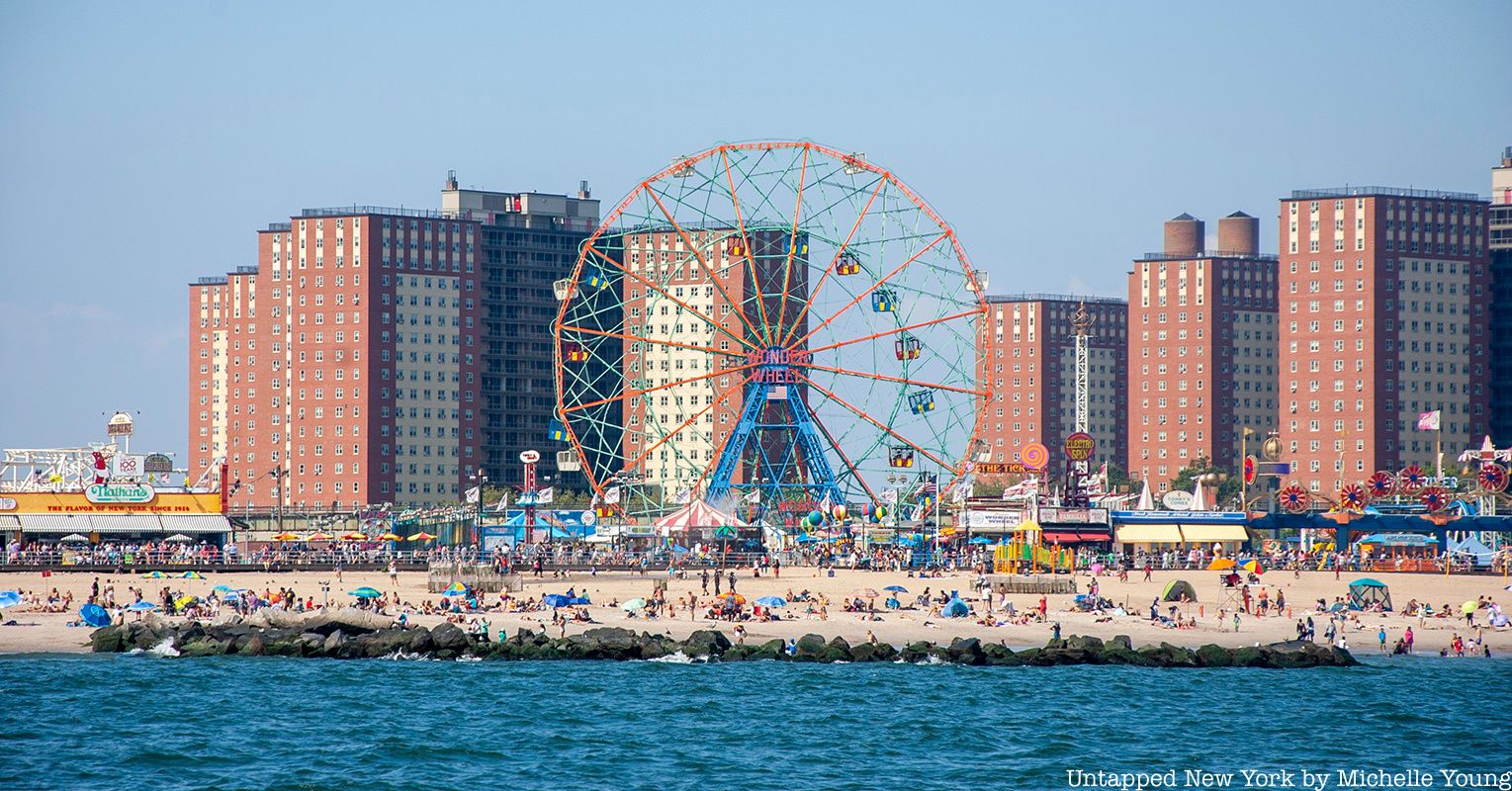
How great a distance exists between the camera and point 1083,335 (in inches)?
5049

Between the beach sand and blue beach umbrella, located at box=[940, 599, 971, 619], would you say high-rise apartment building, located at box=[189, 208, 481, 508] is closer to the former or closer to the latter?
the beach sand

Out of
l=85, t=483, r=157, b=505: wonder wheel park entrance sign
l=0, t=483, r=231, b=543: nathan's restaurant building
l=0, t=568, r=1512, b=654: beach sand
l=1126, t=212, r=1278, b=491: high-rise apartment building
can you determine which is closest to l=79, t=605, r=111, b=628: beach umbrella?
l=0, t=568, r=1512, b=654: beach sand

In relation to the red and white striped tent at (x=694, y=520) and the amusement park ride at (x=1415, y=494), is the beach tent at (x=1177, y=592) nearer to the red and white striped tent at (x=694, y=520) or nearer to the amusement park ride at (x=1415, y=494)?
the red and white striped tent at (x=694, y=520)

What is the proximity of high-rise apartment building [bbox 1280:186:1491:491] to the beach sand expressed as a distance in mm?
72387

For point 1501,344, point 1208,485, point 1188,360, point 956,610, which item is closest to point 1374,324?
point 1501,344

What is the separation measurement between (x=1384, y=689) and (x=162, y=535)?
6831 centimetres

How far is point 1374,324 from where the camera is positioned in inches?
6319

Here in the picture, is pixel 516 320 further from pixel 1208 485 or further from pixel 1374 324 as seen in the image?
pixel 1374 324

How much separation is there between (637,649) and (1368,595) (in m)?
29.1

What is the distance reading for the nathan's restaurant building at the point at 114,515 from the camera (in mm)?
102562

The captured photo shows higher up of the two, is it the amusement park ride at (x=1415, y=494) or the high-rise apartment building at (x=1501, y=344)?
the high-rise apartment building at (x=1501, y=344)

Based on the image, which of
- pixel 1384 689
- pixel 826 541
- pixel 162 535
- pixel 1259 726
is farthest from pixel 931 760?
pixel 162 535

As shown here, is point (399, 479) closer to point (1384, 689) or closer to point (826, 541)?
point (826, 541)

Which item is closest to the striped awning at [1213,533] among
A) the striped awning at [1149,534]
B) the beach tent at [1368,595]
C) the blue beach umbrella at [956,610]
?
the striped awning at [1149,534]
